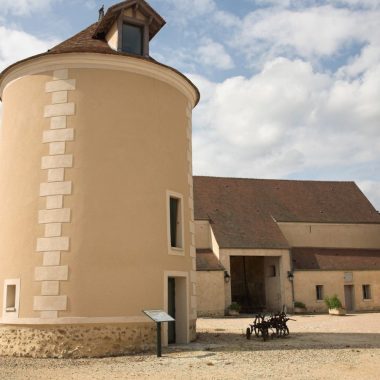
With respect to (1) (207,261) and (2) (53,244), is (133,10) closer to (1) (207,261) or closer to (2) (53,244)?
(2) (53,244)

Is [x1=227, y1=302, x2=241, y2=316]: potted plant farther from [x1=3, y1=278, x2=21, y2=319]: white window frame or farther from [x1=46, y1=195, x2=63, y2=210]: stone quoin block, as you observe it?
[x1=46, y1=195, x2=63, y2=210]: stone quoin block

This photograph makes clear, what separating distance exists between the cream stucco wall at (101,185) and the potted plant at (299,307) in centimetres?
1754

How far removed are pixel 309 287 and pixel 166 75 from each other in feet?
68.0

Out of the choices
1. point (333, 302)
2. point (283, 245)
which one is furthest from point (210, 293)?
point (333, 302)

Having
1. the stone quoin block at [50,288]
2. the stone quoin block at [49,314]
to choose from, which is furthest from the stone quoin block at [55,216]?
the stone quoin block at [49,314]

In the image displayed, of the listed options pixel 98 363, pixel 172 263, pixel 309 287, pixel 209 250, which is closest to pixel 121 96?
pixel 172 263

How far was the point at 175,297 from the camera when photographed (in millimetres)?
13688

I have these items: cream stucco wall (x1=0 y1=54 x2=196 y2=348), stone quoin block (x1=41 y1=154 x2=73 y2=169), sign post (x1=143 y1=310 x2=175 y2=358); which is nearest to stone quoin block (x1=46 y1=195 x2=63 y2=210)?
cream stucco wall (x1=0 y1=54 x2=196 y2=348)

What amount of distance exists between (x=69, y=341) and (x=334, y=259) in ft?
79.3

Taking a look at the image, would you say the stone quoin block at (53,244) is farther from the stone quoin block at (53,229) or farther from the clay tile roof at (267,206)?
the clay tile roof at (267,206)

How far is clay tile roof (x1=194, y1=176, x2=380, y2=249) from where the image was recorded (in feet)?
102

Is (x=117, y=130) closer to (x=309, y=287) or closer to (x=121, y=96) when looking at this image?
(x=121, y=96)

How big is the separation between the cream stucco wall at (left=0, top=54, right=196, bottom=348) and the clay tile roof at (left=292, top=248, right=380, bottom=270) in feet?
63.0

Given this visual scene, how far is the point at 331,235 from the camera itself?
34312 millimetres
